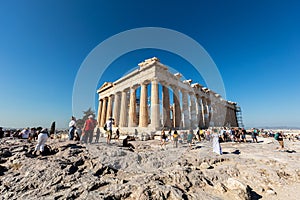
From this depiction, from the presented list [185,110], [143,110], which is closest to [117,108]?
[143,110]

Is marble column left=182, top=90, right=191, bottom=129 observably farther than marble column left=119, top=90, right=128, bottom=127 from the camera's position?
No

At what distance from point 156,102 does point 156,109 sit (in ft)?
3.77

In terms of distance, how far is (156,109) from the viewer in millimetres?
20609

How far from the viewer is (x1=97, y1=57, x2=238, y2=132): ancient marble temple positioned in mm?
21672

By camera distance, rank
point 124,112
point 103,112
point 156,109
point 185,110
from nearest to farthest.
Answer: point 156,109 → point 185,110 → point 124,112 → point 103,112

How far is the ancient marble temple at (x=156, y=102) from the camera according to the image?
21672mm

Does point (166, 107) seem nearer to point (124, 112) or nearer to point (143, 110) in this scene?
point (143, 110)

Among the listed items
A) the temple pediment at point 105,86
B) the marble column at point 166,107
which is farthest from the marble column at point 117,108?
the marble column at point 166,107

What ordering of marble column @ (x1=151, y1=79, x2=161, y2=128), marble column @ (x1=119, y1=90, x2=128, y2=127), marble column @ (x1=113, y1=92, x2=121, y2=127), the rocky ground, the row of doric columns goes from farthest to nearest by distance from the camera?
marble column @ (x1=113, y1=92, x2=121, y2=127) → marble column @ (x1=119, y1=90, x2=128, y2=127) → the row of doric columns → marble column @ (x1=151, y1=79, x2=161, y2=128) → the rocky ground

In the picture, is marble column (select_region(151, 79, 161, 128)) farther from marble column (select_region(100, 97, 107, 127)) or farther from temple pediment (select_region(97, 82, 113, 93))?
marble column (select_region(100, 97, 107, 127))

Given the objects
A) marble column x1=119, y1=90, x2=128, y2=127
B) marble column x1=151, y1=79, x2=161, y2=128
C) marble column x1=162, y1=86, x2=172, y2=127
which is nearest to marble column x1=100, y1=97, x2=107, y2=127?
marble column x1=119, y1=90, x2=128, y2=127

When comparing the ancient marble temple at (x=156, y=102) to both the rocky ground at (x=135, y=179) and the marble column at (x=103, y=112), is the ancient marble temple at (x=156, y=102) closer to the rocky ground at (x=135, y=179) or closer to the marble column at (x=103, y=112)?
the marble column at (x=103, y=112)

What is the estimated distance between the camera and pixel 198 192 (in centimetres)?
330

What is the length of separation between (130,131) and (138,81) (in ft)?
29.7
